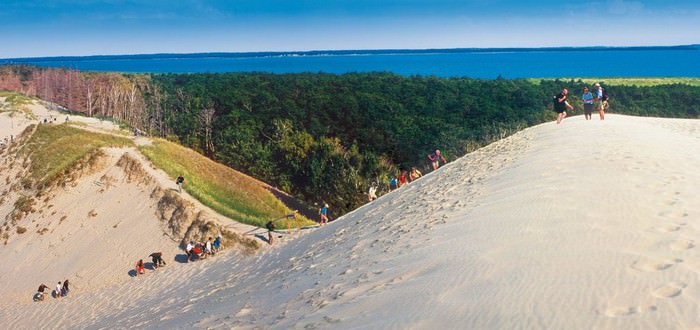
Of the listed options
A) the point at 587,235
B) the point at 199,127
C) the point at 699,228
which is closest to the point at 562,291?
the point at 587,235

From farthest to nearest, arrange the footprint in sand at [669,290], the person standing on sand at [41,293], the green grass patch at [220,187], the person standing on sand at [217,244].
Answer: the green grass patch at [220,187] < the person standing on sand at [217,244] < the person standing on sand at [41,293] < the footprint in sand at [669,290]

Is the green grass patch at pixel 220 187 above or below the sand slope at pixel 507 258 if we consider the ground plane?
below

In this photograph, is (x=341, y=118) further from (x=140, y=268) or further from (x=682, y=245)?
(x=682, y=245)

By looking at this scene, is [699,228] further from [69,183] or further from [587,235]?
[69,183]

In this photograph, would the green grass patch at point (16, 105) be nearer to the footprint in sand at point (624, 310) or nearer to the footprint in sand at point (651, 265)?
the footprint in sand at point (651, 265)

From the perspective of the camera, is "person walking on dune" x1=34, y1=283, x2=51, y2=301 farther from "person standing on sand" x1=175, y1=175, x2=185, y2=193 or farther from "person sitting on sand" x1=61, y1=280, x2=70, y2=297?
"person standing on sand" x1=175, y1=175, x2=185, y2=193

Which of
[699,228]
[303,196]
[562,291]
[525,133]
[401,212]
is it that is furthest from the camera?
[303,196]

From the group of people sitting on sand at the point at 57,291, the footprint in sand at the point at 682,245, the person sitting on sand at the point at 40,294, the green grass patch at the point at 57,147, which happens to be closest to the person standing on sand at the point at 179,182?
the green grass patch at the point at 57,147
